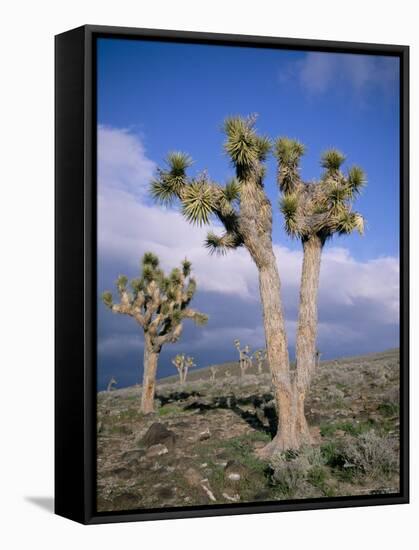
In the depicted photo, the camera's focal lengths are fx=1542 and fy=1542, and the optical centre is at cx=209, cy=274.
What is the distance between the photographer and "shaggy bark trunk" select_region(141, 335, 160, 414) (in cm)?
1579

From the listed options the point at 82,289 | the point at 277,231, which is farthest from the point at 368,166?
the point at 82,289

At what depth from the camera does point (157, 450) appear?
51.6 ft

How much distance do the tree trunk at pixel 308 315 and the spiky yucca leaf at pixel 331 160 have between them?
0.77 m

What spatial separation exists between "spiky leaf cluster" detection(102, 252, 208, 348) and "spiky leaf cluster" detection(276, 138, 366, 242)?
4.57 feet

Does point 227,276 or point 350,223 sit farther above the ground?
point 350,223

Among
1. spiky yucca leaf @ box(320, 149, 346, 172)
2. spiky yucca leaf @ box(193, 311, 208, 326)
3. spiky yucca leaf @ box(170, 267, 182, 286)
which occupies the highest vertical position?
spiky yucca leaf @ box(320, 149, 346, 172)

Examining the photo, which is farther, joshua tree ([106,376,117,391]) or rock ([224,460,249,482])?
rock ([224,460,249,482])

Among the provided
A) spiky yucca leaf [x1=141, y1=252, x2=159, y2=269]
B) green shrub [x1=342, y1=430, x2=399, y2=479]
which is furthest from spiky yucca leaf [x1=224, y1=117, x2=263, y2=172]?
green shrub [x1=342, y1=430, x2=399, y2=479]

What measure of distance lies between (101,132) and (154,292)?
5.79 feet

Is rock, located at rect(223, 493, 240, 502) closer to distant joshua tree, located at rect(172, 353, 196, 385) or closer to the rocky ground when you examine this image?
the rocky ground

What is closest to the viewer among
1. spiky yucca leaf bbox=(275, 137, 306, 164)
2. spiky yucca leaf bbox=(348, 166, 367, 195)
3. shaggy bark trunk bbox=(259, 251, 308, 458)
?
spiky yucca leaf bbox=(275, 137, 306, 164)

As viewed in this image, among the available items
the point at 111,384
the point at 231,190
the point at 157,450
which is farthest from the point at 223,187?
the point at 157,450

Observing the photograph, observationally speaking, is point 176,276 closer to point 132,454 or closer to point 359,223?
point 132,454

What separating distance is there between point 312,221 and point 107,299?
8.64ft
